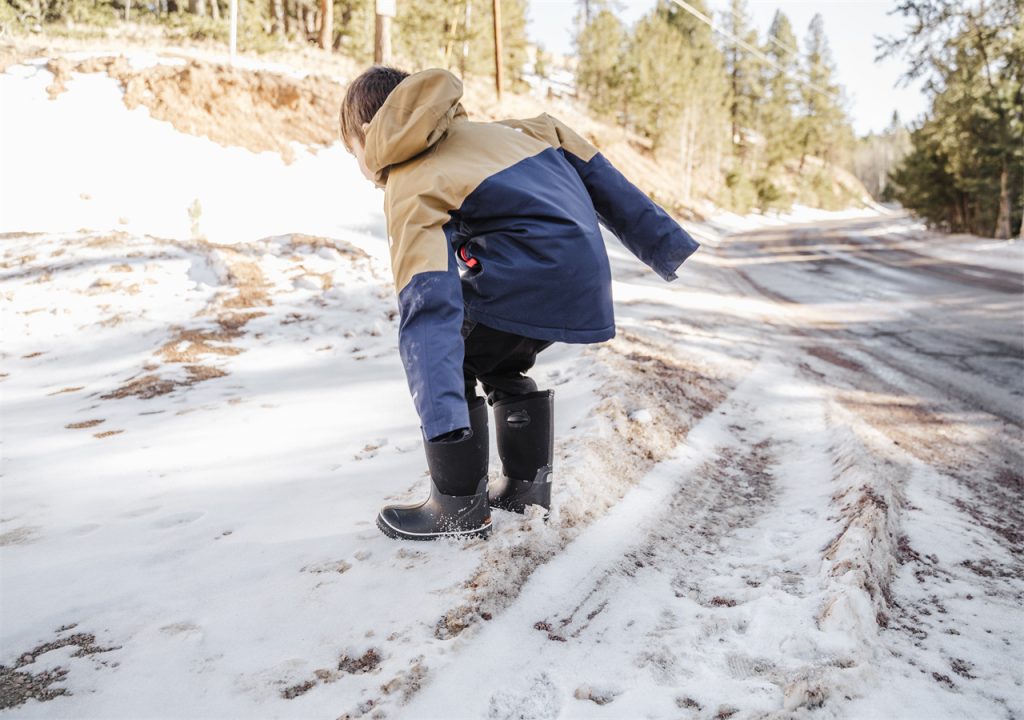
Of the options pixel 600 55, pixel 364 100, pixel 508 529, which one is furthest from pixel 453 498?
pixel 600 55

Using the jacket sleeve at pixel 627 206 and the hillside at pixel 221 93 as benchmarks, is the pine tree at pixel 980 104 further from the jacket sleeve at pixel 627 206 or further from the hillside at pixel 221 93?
the jacket sleeve at pixel 627 206

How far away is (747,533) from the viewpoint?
2168 millimetres

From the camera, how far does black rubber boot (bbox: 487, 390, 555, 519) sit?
7.04 feet

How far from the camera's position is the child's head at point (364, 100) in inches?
75.5

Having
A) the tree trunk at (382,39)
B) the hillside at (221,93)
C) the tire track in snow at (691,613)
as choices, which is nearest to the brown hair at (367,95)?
the tire track in snow at (691,613)

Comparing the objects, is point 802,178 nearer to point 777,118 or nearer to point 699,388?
point 777,118

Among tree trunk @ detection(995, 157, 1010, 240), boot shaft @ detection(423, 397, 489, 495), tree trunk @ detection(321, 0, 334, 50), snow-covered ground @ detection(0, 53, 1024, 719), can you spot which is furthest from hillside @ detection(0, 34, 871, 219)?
tree trunk @ detection(995, 157, 1010, 240)

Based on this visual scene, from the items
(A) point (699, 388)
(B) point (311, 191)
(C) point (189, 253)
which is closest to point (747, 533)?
(A) point (699, 388)

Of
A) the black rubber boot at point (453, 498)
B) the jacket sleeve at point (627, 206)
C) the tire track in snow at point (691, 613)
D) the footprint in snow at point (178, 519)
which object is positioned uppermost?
the jacket sleeve at point (627, 206)

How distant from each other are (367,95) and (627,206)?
2.93 feet

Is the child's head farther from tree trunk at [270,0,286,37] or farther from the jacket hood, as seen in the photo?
tree trunk at [270,0,286,37]

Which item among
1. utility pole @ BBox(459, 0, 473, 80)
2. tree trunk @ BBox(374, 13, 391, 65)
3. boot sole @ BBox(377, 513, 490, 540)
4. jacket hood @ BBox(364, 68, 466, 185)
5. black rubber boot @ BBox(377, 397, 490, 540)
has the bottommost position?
boot sole @ BBox(377, 513, 490, 540)

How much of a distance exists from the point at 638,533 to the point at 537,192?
111 cm

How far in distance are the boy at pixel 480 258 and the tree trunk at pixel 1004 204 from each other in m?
19.7
